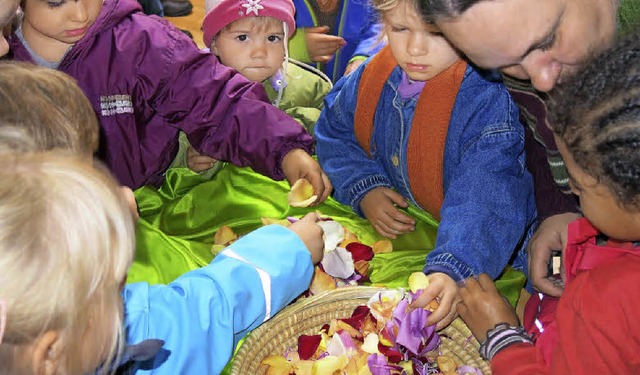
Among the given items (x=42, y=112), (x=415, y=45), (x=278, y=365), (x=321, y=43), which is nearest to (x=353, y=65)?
(x=321, y=43)

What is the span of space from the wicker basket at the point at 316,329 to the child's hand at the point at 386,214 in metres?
0.25

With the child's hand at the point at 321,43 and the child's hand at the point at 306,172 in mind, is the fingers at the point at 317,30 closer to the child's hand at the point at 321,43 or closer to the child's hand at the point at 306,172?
the child's hand at the point at 321,43

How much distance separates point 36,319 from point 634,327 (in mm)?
645

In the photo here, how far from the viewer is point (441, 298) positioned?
1.21 metres

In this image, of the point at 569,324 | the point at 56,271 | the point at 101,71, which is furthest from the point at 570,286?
the point at 101,71

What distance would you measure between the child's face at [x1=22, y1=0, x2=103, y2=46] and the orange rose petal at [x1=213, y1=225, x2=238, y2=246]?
0.45m

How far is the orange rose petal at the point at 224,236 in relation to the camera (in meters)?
1.42

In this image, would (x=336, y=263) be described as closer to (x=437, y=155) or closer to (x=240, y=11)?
(x=437, y=155)

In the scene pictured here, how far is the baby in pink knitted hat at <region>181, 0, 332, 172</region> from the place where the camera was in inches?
70.5

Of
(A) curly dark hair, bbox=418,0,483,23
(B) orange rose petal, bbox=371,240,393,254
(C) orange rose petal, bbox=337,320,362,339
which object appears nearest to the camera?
(A) curly dark hair, bbox=418,0,483,23

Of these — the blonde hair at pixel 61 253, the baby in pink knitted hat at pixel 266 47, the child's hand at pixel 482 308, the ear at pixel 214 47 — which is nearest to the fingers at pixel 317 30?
the baby in pink knitted hat at pixel 266 47

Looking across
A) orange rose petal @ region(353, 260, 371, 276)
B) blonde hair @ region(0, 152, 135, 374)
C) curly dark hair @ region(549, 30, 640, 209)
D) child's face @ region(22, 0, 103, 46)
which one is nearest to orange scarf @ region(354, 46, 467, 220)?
orange rose petal @ region(353, 260, 371, 276)

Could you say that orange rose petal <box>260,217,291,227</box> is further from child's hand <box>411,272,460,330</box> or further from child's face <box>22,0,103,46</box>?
child's face <box>22,0,103,46</box>

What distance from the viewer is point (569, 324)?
0.96 m
